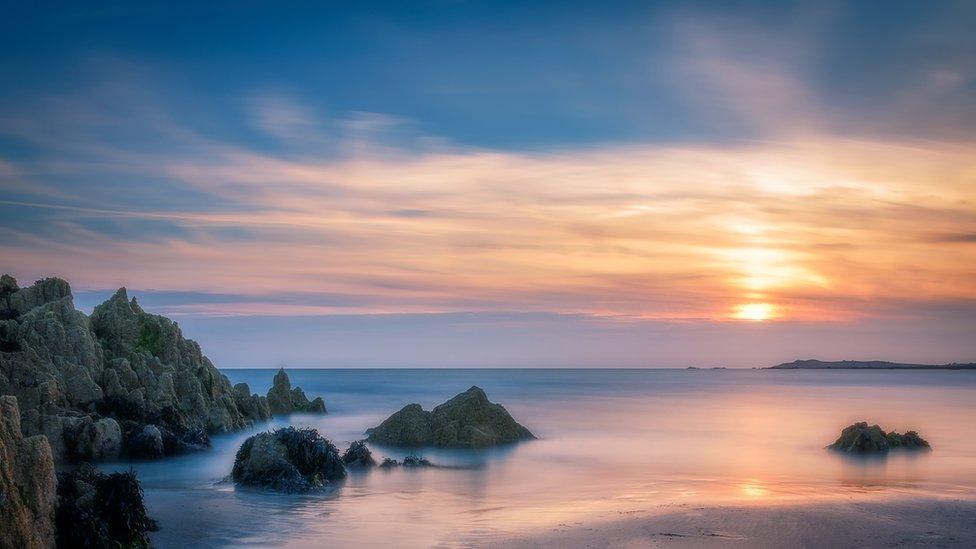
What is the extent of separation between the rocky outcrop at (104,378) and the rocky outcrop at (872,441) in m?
24.9

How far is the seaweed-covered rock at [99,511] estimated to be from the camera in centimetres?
1248

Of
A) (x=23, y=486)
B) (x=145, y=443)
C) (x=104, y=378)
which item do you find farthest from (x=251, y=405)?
(x=23, y=486)

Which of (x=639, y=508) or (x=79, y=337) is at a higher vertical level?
(x=79, y=337)

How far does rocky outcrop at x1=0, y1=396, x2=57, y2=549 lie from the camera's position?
1077cm

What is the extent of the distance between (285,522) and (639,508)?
26.3ft

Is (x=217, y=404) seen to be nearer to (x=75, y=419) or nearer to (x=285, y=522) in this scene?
(x=75, y=419)

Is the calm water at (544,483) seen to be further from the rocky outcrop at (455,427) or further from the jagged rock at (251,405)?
the jagged rock at (251,405)

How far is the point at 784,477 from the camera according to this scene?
25953mm

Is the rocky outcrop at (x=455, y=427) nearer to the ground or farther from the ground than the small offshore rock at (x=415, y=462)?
farther from the ground

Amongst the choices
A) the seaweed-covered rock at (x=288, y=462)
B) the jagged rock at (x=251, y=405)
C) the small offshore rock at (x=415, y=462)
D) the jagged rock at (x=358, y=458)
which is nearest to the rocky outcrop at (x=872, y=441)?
the small offshore rock at (x=415, y=462)

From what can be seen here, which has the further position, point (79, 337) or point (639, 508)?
point (79, 337)

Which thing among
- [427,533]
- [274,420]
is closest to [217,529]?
[427,533]

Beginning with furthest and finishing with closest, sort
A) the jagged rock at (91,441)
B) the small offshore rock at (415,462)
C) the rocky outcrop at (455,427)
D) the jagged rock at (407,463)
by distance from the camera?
the rocky outcrop at (455,427), the small offshore rock at (415,462), the jagged rock at (407,463), the jagged rock at (91,441)

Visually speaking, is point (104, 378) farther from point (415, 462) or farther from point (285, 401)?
point (285, 401)
